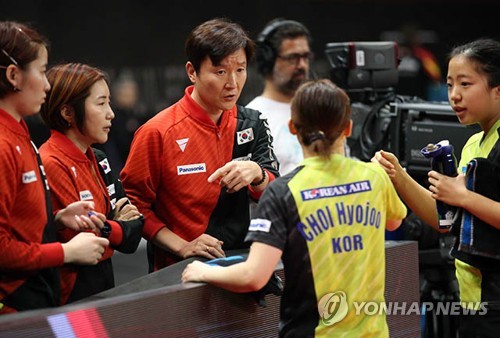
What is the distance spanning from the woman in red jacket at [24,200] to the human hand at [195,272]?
265 millimetres

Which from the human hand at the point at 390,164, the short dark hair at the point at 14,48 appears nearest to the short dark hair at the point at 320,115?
the human hand at the point at 390,164

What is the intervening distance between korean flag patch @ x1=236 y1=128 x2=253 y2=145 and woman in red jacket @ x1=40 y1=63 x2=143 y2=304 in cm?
52

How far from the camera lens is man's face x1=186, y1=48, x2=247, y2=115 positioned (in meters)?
2.93

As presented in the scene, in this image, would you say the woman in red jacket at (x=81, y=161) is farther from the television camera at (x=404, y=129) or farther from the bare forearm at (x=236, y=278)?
the television camera at (x=404, y=129)

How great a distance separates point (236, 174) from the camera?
109 inches

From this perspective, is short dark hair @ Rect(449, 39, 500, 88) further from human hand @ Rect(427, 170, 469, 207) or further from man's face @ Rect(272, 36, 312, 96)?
man's face @ Rect(272, 36, 312, 96)

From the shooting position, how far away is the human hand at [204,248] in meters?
2.85

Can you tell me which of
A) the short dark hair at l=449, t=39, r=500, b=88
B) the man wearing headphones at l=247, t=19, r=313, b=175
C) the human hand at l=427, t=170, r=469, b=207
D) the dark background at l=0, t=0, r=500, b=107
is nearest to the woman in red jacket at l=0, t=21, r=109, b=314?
the human hand at l=427, t=170, r=469, b=207

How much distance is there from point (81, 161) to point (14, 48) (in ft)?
1.61

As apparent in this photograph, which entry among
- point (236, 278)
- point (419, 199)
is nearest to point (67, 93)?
point (236, 278)

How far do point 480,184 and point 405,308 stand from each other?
0.55m

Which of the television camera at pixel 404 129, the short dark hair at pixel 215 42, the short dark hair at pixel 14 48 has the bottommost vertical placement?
the television camera at pixel 404 129

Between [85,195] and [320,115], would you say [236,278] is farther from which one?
[85,195]

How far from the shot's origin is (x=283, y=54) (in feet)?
15.9
